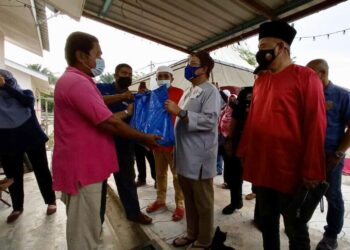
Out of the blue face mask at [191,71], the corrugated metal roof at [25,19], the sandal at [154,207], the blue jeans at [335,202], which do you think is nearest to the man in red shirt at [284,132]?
the blue face mask at [191,71]

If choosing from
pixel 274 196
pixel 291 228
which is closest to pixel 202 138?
pixel 274 196

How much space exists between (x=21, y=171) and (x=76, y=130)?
242cm

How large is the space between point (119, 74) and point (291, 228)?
2151 millimetres

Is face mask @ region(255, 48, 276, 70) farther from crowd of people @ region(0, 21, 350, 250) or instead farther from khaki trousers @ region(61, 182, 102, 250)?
khaki trousers @ region(61, 182, 102, 250)

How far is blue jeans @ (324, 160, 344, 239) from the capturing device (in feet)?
6.95

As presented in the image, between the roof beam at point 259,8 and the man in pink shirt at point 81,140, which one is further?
the roof beam at point 259,8

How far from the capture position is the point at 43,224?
309 cm

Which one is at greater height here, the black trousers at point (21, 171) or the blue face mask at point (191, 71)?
the blue face mask at point (191, 71)

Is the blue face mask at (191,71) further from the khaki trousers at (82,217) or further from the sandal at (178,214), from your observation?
the sandal at (178,214)

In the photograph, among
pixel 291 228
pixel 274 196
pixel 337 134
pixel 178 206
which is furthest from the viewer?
pixel 178 206

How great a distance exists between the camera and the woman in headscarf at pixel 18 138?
3.07m

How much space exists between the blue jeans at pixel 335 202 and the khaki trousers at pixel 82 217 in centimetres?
191

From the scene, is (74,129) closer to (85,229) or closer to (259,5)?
(85,229)

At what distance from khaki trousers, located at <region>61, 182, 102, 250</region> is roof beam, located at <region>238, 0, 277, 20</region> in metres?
2.55
